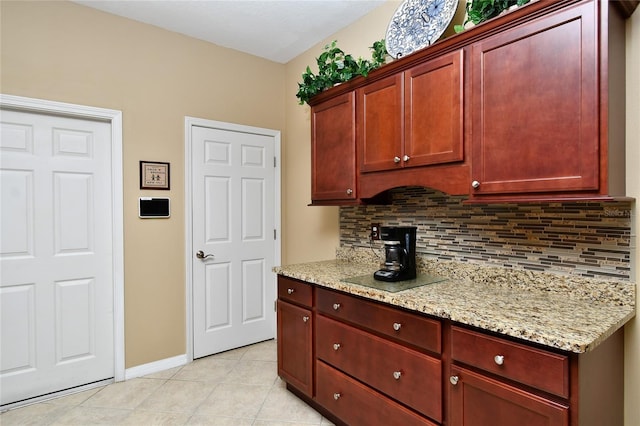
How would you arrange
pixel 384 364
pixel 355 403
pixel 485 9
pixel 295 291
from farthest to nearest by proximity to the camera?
1. pixel 295 291
2. pixel 355 403
3. pixel 384 364
4. pixel 485 9

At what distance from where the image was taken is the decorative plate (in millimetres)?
1908

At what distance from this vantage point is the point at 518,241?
1.79 m

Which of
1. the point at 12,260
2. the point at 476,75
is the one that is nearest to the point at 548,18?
the point at 476,75

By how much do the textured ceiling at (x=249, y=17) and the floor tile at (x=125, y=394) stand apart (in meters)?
2.75

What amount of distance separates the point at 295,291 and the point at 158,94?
1.90m

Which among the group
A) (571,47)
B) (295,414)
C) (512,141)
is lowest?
(295,414)

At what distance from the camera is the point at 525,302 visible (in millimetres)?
1520

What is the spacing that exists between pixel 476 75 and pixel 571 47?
0.37m

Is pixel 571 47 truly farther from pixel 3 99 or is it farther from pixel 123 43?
pixel 3 99

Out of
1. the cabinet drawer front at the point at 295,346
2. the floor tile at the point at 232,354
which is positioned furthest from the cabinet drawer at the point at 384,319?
the floor tile at the point at 232,354

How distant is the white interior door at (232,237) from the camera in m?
2.99

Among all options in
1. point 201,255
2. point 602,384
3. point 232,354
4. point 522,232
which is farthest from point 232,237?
point 602,384

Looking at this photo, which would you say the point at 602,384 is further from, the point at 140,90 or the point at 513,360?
the point at 140,90

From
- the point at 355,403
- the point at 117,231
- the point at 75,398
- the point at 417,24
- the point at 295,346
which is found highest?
the point at 417,24
